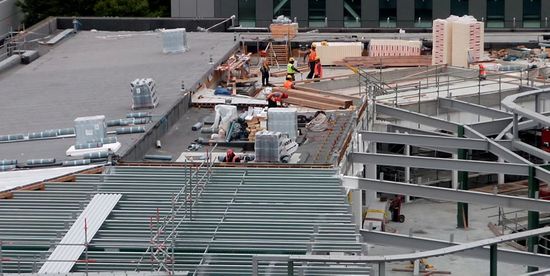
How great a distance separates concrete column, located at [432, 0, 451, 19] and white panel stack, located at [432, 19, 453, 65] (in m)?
33.1

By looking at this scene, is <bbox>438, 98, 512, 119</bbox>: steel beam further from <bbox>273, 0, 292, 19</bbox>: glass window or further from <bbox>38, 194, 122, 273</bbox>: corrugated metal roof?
<bbox>273, 0, 292, 19</bbox>: glass window

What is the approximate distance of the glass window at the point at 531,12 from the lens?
122625 millimetres

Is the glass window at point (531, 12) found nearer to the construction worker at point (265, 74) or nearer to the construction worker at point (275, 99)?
the construction worker at point (265, 74)

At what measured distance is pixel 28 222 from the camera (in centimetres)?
5906

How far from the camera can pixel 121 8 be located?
130375mm

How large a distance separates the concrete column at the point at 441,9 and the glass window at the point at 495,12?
8.54ft

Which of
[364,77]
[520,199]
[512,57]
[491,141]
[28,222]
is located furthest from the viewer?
[512,57]

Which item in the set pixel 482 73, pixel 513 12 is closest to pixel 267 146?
pixel 482 73

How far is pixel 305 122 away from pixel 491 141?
24.1 ft

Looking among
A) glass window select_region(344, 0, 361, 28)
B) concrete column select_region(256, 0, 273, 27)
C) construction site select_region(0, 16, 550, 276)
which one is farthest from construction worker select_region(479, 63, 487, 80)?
concrete column select_region(256, 0, 273, 27)

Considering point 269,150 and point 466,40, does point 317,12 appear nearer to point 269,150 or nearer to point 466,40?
point 466,40

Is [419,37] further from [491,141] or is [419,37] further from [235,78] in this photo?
[491,141]

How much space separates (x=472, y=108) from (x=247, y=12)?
47.1 m

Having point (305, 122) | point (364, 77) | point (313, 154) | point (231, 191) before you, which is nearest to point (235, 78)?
point (364, 77)
